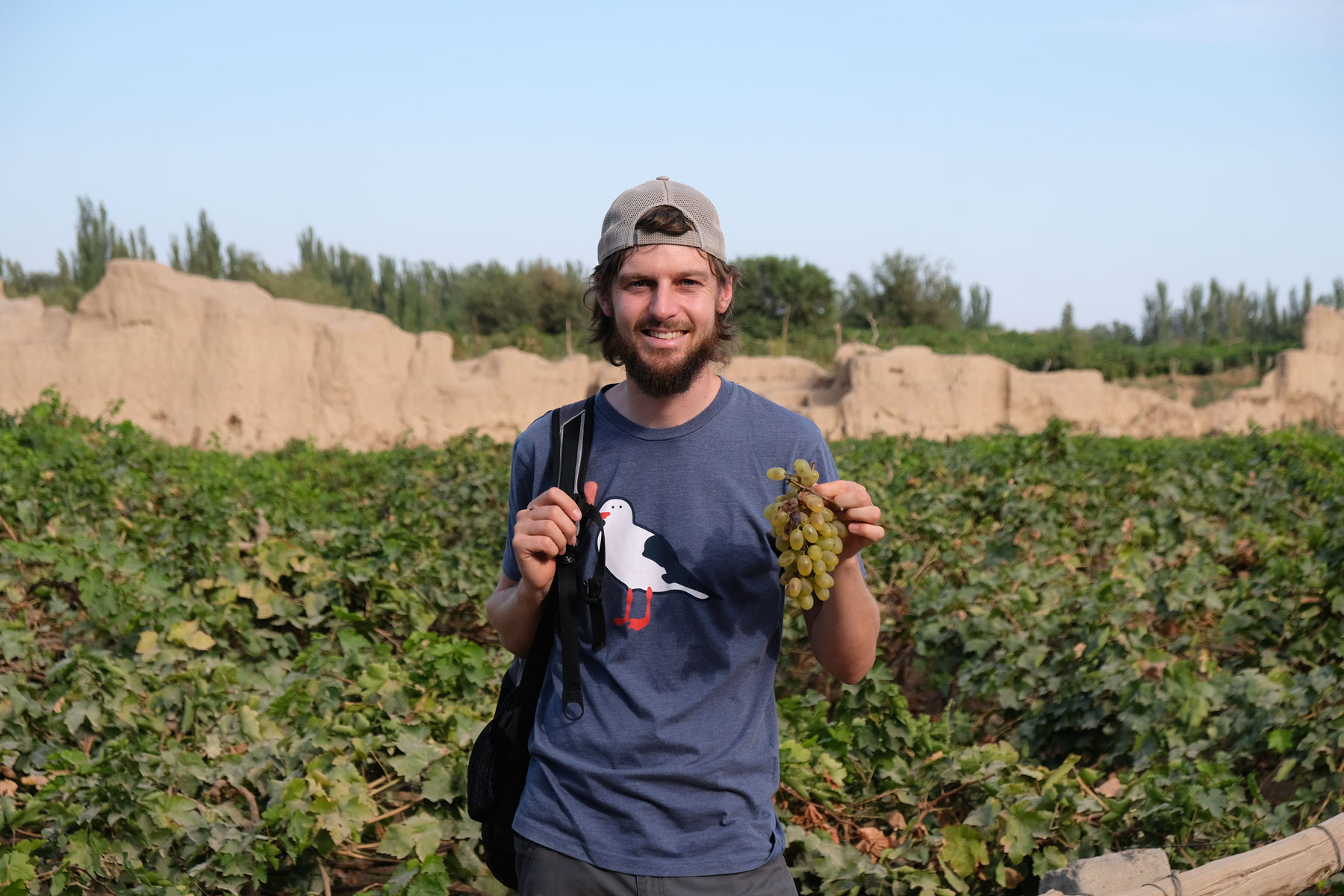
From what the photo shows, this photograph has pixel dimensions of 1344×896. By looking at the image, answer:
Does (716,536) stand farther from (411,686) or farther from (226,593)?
(226,593)

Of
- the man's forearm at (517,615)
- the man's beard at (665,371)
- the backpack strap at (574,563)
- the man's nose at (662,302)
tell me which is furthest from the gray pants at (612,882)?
the man's nose at (662,302)

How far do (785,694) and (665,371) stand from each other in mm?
3361

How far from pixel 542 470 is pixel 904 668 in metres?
3.69

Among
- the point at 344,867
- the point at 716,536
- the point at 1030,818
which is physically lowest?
the point at 344,867

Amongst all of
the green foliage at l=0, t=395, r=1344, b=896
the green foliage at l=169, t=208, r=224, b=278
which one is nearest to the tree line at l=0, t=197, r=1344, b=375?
the green foliage at l=169, t=208, r=224, b=278

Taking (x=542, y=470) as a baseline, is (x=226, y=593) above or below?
below

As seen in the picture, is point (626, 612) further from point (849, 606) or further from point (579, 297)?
point (579, 297)

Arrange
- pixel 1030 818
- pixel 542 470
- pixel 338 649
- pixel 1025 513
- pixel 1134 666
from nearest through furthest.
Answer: pixel 542 470
pixel 1030 818
pixel 1134 666
pixel 338 649
pixel 1025 513

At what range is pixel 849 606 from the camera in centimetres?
173

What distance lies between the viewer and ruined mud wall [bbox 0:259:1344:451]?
15289 millimetres

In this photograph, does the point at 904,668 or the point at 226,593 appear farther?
the point at 904,668

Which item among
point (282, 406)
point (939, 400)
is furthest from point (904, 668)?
point (939, 400)

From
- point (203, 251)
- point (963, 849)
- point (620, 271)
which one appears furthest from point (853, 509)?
point (203, 251)

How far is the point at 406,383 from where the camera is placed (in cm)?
1764
